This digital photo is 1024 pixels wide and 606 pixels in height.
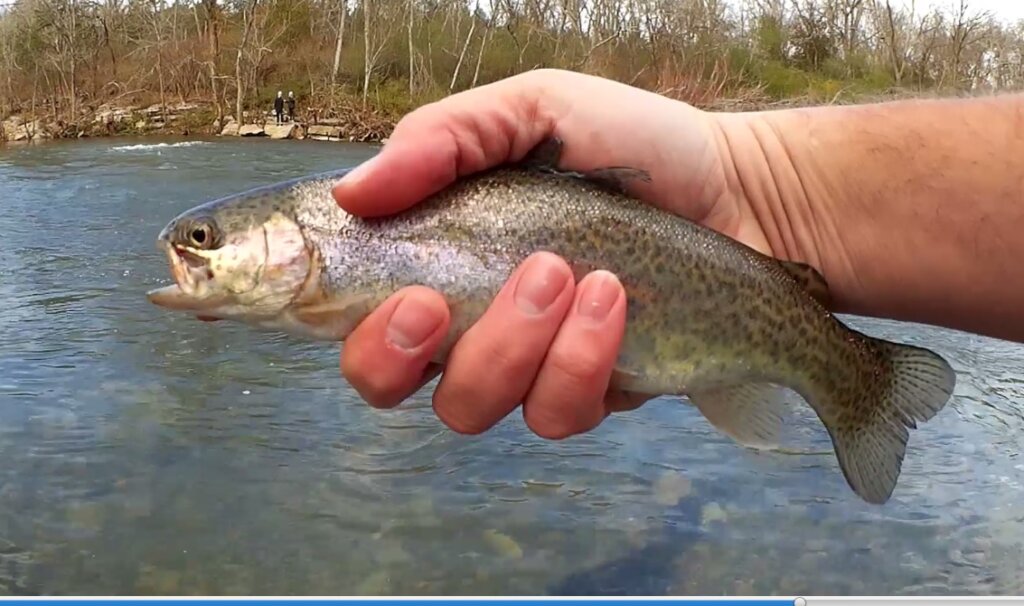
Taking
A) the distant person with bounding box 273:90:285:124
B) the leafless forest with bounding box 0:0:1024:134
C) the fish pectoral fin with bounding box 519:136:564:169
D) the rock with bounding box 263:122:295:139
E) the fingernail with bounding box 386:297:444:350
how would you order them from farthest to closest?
the leafless forest with bounding box 0:0:1024:134 < the distant person with bounding box 273:90:285:124 < the rock with bounding box 263:122:295:139 < the fish pectoral fin with bounding box 519:136:564:169 < the fingernail with bounding box 386:297:444:350

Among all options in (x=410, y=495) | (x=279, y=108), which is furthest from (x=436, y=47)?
(x=410, y=495)

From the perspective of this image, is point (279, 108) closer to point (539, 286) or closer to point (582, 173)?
point (582, 173)

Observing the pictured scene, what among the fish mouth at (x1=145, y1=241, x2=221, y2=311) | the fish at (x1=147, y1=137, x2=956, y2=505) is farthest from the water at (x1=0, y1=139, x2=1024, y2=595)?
the fish mouth at (x1=145, y1=241, x2=221, y2=311)

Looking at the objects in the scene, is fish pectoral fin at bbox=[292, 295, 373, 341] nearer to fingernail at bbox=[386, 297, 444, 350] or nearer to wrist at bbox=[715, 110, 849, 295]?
fingernail at bbox=[386, 297, 444, 350]

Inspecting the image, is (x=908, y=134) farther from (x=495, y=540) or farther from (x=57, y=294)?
(x=57, y=294)

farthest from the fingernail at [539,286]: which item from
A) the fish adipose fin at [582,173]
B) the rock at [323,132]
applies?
the rock at [323,132]
